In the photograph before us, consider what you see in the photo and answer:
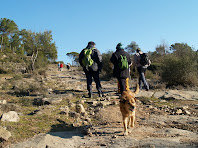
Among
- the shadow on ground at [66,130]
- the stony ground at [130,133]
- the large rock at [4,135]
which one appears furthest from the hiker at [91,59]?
the large rock at [4,135]

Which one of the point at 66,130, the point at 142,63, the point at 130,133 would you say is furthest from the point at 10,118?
the point at 142,63

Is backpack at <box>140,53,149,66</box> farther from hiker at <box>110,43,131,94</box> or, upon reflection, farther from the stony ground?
the stony ground

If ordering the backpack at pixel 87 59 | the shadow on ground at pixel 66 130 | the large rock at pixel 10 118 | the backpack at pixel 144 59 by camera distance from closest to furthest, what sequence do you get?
the shadow on ground at pixel 66 130 → the large rock at pixel 10 118 → the backpack at pixel 87 59 → the backpack at pixel 144 59

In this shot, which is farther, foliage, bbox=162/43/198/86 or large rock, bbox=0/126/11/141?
foliage, bbox=162/43/198/86

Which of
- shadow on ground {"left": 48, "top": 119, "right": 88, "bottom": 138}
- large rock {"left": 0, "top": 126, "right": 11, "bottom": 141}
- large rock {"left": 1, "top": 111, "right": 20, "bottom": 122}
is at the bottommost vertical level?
shadow on ground {"left": 48, "top": 119, "right": 88, "bottom": 138}

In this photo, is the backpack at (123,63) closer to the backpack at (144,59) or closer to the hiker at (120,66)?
the hiker at (120,66)

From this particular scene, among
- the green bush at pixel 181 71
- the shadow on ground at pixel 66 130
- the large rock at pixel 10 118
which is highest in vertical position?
the green bush at pixel 181 71

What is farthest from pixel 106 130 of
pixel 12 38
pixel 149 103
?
pixel 12 38

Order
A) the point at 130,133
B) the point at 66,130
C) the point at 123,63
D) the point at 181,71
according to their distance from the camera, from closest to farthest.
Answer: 1. the point at 130,133
2. the point at 66,130
3. the point at 123,63
4. the point at 181,71

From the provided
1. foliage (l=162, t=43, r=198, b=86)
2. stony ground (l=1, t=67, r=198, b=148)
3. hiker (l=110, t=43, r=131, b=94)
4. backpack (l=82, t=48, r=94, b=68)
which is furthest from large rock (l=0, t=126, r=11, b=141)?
foliage (l=162, t=43, r=198, b=86)

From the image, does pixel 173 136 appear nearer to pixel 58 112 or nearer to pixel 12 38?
pixel 58 112

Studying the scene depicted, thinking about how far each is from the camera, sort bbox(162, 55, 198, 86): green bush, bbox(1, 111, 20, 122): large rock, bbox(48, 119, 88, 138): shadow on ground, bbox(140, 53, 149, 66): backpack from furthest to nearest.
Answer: bbox(162, 55, 198, 86): green bush, bbox(140, 53, 149, 66): backpack, bbox(1, 111, 20, 122): large rock, bbox(48, 119, 88, 138): shadow on ground

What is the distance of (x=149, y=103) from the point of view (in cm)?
626

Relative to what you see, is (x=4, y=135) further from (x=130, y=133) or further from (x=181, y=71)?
(x=181, y=71)
